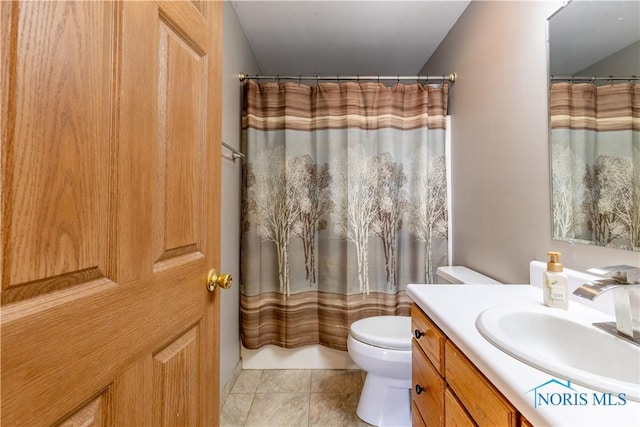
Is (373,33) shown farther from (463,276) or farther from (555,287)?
(555,287)

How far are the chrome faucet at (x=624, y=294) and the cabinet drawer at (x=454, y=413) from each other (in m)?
0.39

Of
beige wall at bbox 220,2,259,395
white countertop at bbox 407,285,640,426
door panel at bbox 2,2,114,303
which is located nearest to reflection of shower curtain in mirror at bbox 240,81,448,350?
beige wall at bbox 220,2,259,395

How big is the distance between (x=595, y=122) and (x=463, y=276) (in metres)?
0.88

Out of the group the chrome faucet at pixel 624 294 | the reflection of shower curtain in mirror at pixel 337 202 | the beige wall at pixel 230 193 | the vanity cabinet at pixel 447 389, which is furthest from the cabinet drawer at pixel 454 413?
the beige wall at pixel 230 193

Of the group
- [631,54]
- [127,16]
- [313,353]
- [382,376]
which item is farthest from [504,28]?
[313,353]

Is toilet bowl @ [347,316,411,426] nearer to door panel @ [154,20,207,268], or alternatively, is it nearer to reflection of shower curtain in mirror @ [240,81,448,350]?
reflection of shower curtain in mirror @ [240,81,448,350]

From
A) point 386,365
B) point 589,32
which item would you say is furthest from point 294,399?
point 589,32

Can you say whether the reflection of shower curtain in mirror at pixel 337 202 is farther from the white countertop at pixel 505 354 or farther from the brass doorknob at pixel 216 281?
the brass doorknob at pixel 216 281

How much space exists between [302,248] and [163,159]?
1.30 meters

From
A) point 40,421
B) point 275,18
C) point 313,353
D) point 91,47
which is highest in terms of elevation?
point 275,18

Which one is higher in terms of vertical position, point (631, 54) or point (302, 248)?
point (631, 54)

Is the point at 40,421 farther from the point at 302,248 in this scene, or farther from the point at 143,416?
the point at 302,248

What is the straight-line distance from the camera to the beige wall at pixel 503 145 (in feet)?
3.66

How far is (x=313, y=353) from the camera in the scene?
194 centimetres
